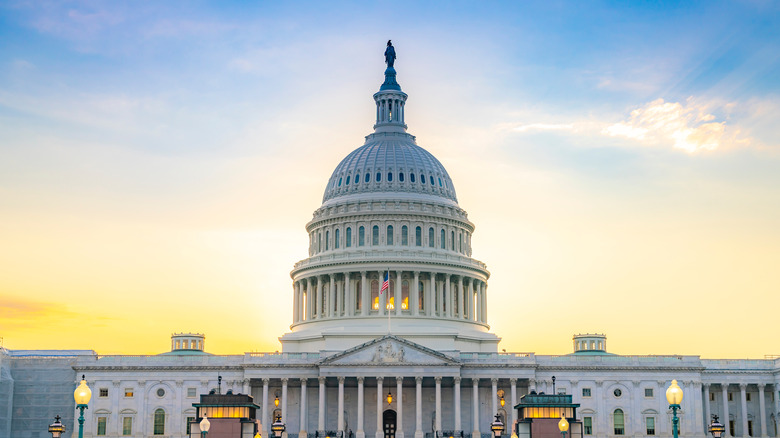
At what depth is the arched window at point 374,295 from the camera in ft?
464

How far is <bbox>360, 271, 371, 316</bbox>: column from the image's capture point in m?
140

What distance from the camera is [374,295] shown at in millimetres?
142500

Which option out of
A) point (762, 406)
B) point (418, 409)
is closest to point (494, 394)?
point (418, 409)

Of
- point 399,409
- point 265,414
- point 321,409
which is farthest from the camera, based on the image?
point 265,414

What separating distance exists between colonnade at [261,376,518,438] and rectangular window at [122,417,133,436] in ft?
51.9

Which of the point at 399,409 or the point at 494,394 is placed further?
the point at 494,394

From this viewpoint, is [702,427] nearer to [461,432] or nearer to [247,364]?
[461,432]

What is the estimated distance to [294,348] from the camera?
Result: 140m

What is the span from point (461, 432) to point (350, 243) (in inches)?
1367

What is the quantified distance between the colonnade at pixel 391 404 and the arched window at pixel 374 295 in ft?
54.2

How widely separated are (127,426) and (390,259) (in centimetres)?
3870

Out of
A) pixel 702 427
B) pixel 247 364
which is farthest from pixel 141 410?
pixel 702 427

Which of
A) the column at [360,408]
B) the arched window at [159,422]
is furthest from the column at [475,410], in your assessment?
the arched window at [159,422]

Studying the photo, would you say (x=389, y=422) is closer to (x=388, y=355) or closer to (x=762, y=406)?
(x=388, y=355)
